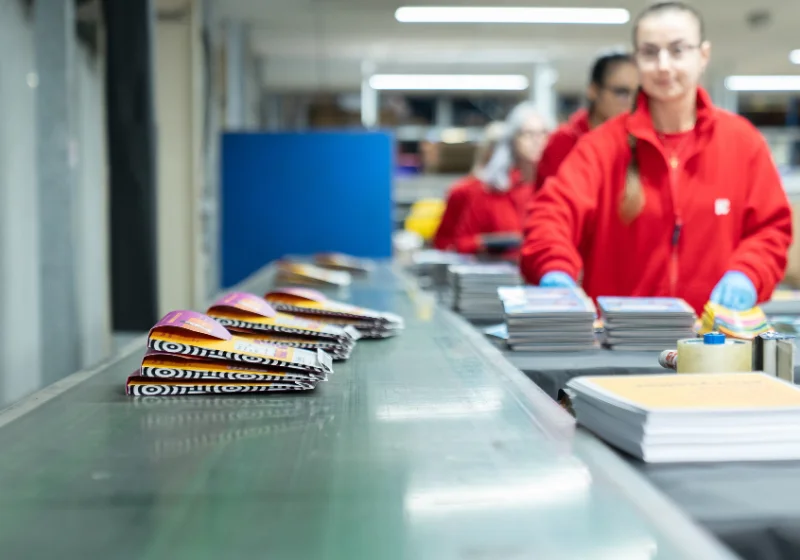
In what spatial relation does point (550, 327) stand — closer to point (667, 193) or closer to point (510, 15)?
point (667, 193)

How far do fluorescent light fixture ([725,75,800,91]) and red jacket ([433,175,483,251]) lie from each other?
6756 millimetres

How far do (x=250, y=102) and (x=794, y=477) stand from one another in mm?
10658

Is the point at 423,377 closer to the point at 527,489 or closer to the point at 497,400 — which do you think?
the point at 497,400

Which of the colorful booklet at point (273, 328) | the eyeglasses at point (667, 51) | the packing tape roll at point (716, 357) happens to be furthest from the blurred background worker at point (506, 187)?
the packing tape roll at point (716, 357)

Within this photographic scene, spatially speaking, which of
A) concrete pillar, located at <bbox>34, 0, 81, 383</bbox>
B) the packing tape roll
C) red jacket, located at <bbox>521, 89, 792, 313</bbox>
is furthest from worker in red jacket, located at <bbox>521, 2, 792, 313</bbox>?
concrete pillar, located at <bbox>34, 0, 81, 383</bbox>

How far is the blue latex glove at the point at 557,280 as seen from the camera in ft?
8.00

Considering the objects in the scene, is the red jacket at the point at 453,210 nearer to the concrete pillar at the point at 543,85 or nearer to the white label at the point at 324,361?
the concrete pillar at the point at 543,85

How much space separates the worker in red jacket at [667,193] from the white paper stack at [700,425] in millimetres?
1371

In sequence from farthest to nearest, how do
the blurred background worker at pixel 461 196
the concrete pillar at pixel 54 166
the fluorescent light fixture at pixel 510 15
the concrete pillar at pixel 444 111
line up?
the concrete pillar at pixel 444 111 < the fluorescent light fixture at pixel 510 15 < the blurred background worker at pixel 461 196 < the concrete pillar at pixel 54 166

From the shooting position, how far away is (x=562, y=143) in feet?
12.7

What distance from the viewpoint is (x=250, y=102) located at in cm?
1111

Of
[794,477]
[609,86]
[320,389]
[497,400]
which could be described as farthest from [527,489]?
[609,86]

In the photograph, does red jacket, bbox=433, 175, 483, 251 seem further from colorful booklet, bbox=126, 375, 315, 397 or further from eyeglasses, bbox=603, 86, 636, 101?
colorful booklet, bbox=126, 375, 315, 397

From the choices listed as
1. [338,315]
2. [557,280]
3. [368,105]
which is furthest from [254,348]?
[368,105]
